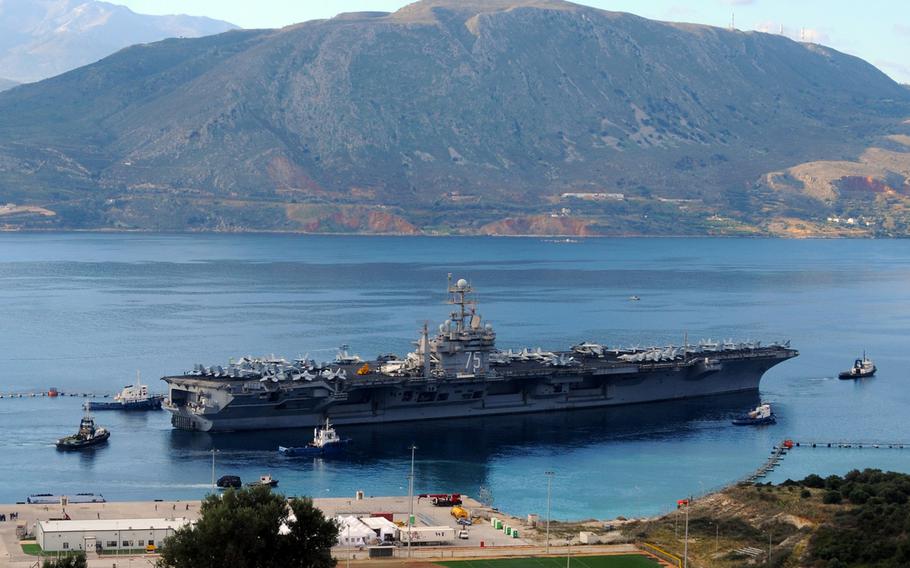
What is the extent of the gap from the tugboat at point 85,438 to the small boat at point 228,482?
41.8 ft

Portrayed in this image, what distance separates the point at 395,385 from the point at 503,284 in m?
103

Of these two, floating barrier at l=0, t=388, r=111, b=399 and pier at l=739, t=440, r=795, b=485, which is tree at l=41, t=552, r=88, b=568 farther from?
floating barrier at l=0, t=388, r=111, b=399

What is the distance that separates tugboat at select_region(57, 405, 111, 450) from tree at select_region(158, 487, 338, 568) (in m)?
32.3

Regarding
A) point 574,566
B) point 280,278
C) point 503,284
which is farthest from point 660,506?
point 280,278

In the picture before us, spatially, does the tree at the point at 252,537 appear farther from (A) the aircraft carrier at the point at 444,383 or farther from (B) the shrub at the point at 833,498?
(A) the aircraft carrier at the point at 444,383

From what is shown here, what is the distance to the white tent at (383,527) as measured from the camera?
178 feet

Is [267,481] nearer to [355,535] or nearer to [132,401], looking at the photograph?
[355,535]

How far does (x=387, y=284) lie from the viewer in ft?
603

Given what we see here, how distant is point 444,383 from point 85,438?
19.4m

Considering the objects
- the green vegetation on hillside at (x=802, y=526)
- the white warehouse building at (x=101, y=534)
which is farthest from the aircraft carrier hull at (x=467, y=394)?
the green vegetation on hillside at (x=802, y=526)

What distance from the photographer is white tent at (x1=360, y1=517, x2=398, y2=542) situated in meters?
54.4

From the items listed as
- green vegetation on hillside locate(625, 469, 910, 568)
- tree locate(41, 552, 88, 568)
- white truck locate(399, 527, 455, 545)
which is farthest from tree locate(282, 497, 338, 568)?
green vegetation on hillside locate(625, 469, 910, 568)

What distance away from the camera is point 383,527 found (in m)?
54.8

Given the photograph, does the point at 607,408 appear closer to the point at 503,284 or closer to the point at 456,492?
the point at 456,492
